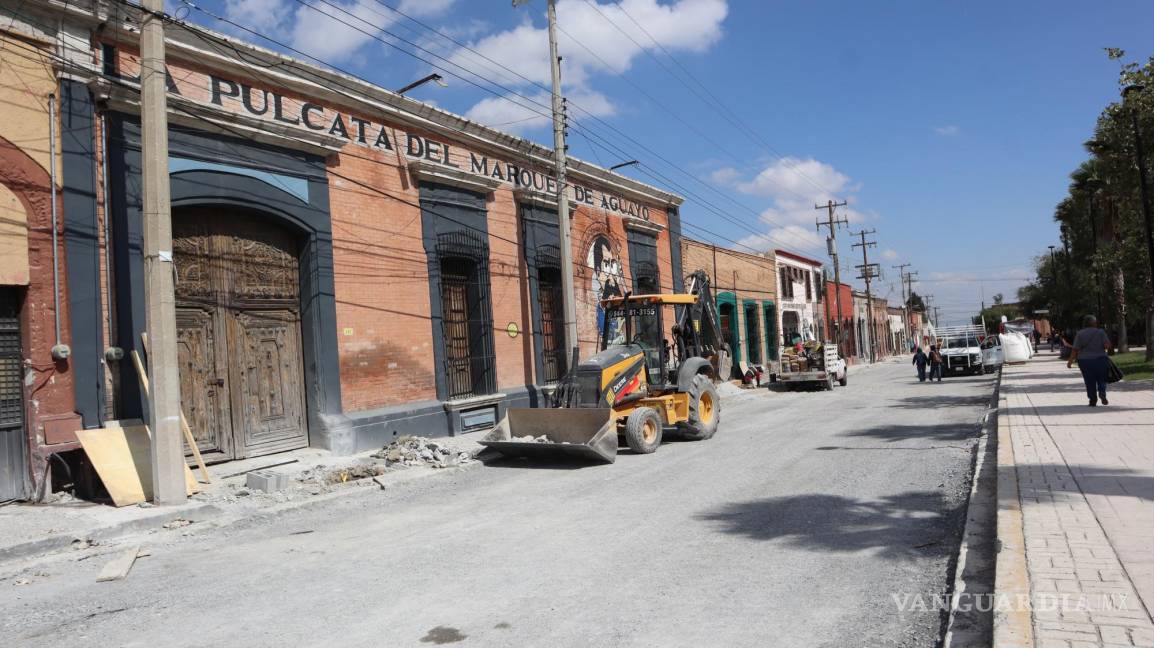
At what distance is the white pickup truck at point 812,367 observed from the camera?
24094mm

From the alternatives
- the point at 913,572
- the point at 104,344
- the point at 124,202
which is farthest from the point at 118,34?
the point at 913,572

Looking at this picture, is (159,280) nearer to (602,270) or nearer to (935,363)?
(602,270)

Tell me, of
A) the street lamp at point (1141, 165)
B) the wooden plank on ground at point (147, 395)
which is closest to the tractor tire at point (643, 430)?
the wooden plank on ground at point (147, 395)

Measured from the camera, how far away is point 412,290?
45.5 ft

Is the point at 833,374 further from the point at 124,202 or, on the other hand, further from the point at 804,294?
the point at 124,202

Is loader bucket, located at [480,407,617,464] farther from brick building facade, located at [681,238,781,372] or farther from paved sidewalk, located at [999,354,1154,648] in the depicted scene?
brick building facade, located at [681,238,781,372]

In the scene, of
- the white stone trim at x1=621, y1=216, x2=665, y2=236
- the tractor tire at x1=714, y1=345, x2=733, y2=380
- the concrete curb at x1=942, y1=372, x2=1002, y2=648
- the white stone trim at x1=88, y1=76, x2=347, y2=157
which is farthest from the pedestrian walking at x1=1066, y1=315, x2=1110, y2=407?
the white stone trim at x1=88, y1=76, x2=347, y2=157

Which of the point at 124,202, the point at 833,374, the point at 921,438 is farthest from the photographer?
the point at 833,374

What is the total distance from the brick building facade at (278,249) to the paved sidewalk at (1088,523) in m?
9.76

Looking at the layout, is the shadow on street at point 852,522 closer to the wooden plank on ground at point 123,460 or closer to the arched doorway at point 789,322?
the wooden plank on ground at point 123,460

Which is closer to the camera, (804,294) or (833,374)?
(833,374)

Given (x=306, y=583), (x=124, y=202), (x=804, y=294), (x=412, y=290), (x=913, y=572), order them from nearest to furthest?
(x=913, y=572), (x=306, y=583), (x=124, y=202), (x=412, y=290), (x=804, y=294)

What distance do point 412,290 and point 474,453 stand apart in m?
3.81

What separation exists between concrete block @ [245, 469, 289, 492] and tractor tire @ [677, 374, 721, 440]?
254 inches
